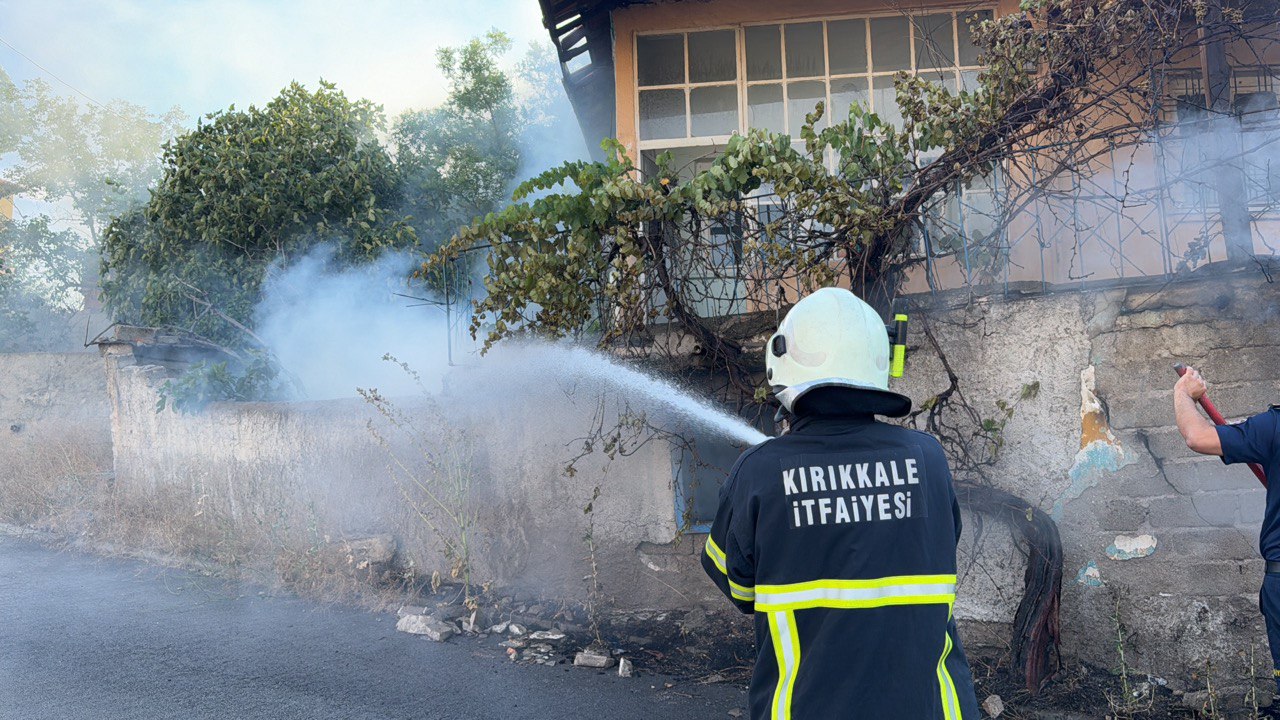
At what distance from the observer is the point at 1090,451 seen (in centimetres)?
474

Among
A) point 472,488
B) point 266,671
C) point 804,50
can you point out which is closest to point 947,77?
point 804,50

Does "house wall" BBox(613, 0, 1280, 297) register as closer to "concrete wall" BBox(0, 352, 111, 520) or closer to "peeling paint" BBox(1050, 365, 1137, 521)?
"peeling paint" BBox(1050, 365, 1137, 521)

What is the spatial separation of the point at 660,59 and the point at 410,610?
16.7 feet

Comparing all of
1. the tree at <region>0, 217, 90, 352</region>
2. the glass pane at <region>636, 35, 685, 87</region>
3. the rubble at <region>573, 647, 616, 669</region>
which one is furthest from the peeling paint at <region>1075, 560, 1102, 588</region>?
the tree at <region>0, 217, 90, 352</region>

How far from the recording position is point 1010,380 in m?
4.94

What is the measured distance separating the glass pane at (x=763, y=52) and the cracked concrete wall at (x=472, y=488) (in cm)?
347

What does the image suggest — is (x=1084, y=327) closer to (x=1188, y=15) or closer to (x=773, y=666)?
(x=1188, y=15)

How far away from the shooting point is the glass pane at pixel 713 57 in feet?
24.7

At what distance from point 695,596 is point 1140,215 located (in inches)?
151

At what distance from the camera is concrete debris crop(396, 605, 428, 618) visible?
6.27 meters

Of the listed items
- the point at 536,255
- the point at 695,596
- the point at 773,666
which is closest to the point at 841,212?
the point at 536,255

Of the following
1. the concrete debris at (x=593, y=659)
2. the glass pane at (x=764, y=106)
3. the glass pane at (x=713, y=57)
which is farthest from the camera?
the glass pane at (x=713, y=57)

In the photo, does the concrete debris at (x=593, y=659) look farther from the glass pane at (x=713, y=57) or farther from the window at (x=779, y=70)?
the glass pane at (x=713, y=57)

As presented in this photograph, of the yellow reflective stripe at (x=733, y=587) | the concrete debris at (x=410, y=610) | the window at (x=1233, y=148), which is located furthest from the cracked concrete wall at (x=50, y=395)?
the window at (x=1233, y=148)
